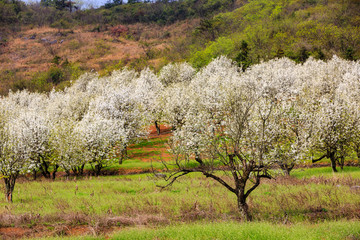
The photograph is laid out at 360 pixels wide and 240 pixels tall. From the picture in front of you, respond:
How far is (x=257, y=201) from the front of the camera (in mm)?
18719

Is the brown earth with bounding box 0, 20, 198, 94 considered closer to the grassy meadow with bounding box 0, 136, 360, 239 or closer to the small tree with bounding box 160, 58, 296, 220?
the small tree with bounding box 160, 58, 296, 220

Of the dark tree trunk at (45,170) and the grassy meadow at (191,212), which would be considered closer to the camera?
the grassy meadow at (191,212)

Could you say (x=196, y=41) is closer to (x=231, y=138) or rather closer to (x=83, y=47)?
(x=83, y=47)

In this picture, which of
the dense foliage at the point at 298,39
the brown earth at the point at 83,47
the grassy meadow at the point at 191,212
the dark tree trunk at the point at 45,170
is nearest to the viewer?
the grassy meadow at the point at 191,212

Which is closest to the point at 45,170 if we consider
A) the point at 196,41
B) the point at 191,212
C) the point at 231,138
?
the point at 191,212

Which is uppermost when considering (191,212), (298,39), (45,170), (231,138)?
(298,39)

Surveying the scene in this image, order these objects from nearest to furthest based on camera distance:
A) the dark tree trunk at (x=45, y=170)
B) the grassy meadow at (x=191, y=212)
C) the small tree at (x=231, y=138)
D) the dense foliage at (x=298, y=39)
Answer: the grassy meadow at (x=191, y=212) < the small tree at (x=231, y=138) < the dark tree trunk at (x=45, y=170) < the dense foliage at (x=298, y=39)

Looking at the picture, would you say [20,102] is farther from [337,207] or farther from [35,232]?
[337,207]

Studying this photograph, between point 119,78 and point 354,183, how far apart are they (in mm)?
71314

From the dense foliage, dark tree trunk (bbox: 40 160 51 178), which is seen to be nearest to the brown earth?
the dense foliage

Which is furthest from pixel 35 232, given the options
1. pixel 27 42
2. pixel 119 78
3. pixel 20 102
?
pixel 27 42

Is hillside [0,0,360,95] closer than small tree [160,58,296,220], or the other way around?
small tree [160,58,296,220]

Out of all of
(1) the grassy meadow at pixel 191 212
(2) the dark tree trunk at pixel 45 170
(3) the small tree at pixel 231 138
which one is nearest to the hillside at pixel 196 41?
(3) the small tree at pixel 231 138

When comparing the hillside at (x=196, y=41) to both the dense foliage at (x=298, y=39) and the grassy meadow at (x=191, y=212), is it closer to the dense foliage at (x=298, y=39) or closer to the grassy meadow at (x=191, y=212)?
the dense foliage at (x=298, y=39)
